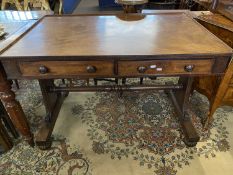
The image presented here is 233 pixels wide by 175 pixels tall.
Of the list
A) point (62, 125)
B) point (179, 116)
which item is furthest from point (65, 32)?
point (179, 116)

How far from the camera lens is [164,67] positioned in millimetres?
1182

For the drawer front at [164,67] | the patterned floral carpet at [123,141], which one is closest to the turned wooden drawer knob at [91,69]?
the drawer front at [164,67]

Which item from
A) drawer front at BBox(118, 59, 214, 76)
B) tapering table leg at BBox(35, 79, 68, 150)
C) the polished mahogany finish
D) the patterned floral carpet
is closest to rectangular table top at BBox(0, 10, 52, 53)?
the polished mahogany finish

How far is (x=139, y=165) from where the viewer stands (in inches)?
59.8

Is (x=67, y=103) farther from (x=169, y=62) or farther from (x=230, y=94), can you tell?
(x=230, y=94)

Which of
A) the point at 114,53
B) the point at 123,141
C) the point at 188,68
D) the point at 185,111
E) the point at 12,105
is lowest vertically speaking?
the point at 123,141

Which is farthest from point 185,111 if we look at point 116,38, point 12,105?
point 12,105

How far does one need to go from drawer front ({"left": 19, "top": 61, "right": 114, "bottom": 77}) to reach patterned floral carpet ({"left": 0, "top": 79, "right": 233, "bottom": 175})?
2.48 ft

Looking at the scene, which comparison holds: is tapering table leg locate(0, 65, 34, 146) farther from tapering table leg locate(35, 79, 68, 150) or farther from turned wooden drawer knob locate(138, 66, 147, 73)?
turned wooden drawer knob locate(138, 66, 147, 73)

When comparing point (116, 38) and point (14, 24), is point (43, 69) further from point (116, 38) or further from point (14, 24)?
Result: point (14, 24)

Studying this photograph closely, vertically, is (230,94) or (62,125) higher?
(230,94)

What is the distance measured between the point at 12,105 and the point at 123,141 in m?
0.93

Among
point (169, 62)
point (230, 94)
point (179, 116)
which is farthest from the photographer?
point (179, 116)

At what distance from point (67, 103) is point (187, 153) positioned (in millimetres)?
1302
